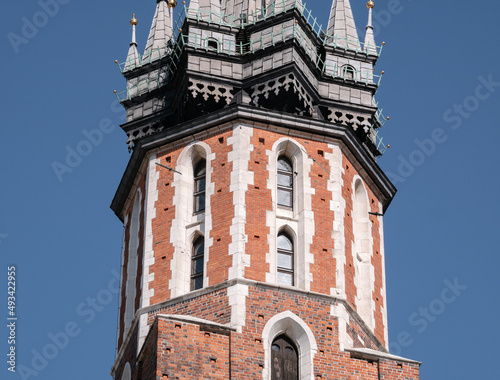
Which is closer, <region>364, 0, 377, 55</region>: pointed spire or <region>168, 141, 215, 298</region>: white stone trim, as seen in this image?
<region>168, 141, 215, 298</region>: white stone trim

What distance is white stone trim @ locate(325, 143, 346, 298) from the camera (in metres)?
47.8

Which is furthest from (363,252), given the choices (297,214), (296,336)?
(296,336)

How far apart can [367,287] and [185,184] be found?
5933 millimetres

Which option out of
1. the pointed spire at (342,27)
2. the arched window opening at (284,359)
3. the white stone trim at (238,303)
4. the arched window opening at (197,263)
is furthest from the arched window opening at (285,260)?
the pointed spire at (342,27)

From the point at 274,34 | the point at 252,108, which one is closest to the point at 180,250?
the point at 252,108

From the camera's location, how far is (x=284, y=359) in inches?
1815

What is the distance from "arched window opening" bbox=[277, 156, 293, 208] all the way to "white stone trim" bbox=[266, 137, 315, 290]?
13 centimetres

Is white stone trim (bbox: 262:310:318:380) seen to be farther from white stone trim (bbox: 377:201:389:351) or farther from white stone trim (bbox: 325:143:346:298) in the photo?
white stone trim (bbox: 377:201:389:351)

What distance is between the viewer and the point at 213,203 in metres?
48.8

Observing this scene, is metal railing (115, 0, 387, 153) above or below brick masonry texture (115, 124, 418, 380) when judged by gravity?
above

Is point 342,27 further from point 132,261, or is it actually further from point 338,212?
point 132,261

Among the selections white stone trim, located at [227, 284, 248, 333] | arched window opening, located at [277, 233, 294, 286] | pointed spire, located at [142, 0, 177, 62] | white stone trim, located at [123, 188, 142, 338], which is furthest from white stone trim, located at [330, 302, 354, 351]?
pointed spire, located at [142, 0, 177, 62]

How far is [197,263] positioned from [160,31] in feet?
31.9

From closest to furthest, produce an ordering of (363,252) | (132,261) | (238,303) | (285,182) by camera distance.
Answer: (238,303) < (285,182) < (363,252) < (132,261)
